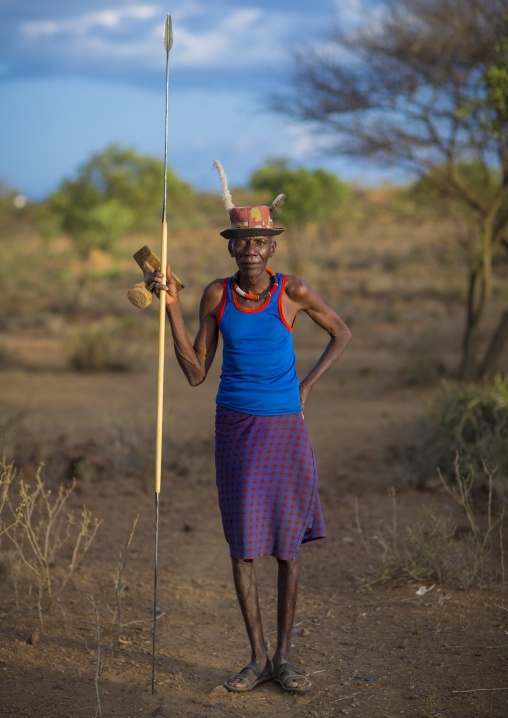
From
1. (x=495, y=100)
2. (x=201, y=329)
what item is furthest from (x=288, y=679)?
(x=495, y=100)

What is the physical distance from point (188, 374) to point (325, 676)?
1.46 meters

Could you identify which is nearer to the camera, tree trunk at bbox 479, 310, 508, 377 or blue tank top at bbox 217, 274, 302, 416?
blue tank top at bbox 217, 274, 302, 416

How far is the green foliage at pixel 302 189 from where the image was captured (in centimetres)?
2325

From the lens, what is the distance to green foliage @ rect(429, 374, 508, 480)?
552cm

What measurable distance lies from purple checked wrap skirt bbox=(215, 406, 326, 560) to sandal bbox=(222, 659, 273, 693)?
19.4 inches

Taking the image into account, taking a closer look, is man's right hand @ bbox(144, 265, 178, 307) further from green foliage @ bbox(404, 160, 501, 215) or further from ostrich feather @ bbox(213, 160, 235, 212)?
green foliage @ bbox(404, 160, 501, 215)

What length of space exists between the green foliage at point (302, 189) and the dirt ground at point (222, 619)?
1648 cm

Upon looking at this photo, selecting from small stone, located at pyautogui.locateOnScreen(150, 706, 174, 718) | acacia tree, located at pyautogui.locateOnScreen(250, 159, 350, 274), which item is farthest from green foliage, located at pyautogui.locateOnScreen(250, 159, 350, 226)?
small stone, located at pyautogui.locateOnScreen(150, 706, 174, 718)

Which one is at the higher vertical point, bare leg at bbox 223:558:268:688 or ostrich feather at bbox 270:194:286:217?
ostrich feather at bbox 270:194:286:217

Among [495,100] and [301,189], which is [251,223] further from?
[301,189]

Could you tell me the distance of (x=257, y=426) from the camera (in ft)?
10.4

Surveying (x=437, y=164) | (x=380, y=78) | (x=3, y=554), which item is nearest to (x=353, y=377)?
(x=437, y=164)

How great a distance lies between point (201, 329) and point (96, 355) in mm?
9806

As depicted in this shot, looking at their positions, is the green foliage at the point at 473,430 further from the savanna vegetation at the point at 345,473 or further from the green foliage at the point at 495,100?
the green foliage at the point at 495,100
